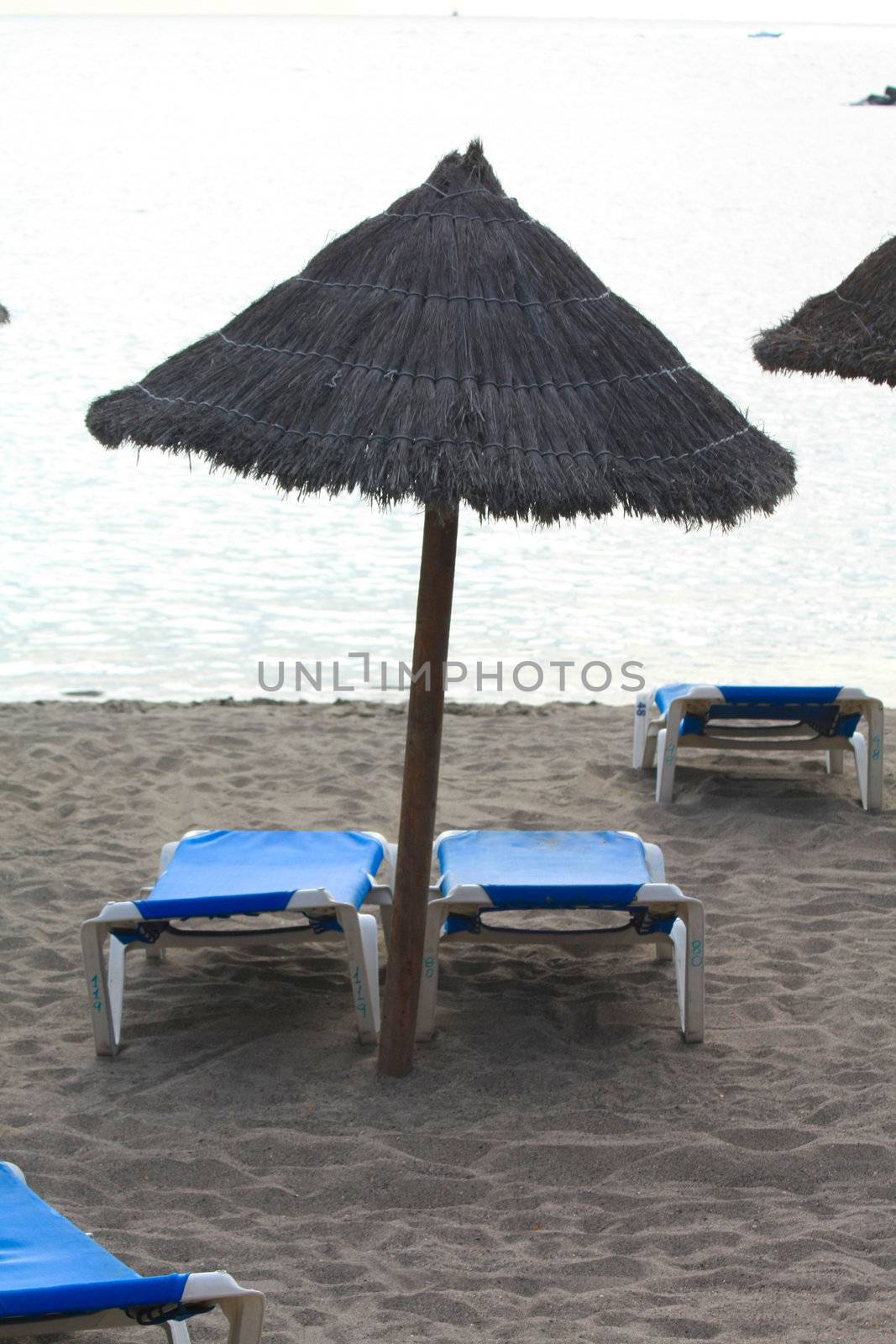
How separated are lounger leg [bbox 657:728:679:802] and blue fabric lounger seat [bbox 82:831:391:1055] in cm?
169

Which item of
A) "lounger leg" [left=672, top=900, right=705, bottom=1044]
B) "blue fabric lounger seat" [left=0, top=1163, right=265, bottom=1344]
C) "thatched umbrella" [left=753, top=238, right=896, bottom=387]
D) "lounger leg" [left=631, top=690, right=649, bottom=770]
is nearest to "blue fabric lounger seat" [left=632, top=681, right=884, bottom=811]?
"lounger leg" [left=631, top=690, right=649, bottom=770]

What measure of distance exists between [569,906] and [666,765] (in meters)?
1.84

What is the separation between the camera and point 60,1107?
11.2 ft

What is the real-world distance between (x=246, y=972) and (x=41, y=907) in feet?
2.55

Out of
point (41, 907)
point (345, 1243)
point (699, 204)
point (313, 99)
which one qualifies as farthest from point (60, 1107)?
point (313, 99)

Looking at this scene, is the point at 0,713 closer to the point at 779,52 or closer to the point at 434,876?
the point at 434,876

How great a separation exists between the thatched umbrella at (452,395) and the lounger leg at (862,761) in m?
2.24

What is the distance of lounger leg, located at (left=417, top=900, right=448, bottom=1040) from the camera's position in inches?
143

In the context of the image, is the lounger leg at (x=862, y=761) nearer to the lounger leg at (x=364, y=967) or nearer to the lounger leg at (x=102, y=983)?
the lounger leg at (x=364, y=967)

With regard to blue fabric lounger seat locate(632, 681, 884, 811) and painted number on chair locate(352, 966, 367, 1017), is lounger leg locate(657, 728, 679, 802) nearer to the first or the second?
blue fabric lounger seat locate(632, 681, 884, 811)

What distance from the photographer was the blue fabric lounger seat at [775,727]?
5266mm

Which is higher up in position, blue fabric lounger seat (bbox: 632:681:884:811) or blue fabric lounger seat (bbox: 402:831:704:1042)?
blue fabric lounger seat (bbox: 632:681:884:811)

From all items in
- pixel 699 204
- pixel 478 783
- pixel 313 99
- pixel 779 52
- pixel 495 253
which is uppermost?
pixel 779 52

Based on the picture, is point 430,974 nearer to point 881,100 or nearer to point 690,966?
point 690,966
